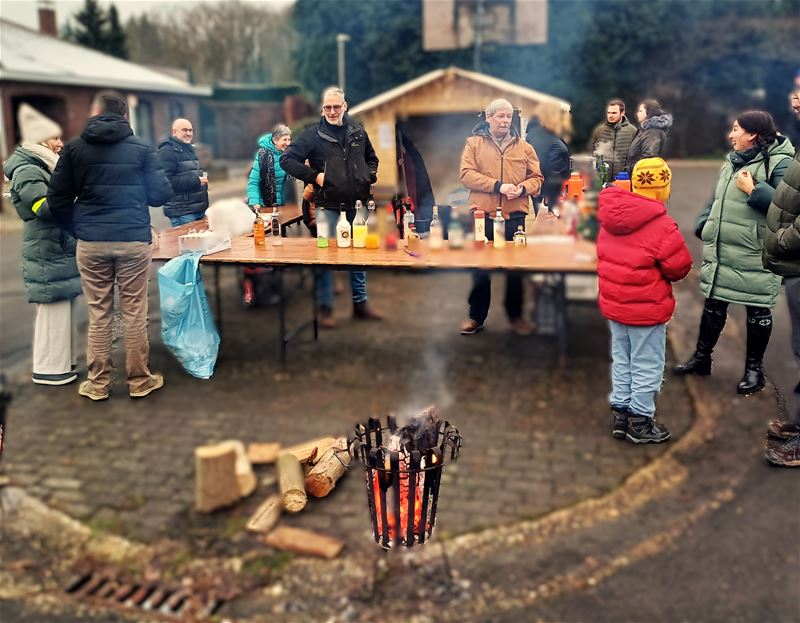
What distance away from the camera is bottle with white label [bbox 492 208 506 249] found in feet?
26.9

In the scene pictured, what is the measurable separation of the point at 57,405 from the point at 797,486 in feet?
382

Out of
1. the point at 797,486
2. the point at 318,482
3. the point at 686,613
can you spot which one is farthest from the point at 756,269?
the point at 797,486

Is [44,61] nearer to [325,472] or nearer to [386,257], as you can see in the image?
[325,472]

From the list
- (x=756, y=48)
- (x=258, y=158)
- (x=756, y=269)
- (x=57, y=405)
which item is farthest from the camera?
(x=57, y=405)

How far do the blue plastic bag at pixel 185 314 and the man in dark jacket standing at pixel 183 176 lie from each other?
2.99 feet

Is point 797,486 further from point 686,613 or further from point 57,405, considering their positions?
point 57,405

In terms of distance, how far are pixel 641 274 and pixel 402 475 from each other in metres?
3.34

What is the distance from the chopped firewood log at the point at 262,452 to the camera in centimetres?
9581

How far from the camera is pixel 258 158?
880 centimetres

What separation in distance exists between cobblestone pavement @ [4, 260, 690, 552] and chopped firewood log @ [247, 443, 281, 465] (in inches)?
54.9

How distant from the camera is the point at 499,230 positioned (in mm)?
8305

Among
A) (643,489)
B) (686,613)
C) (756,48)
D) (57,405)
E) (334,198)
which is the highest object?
(756,48)

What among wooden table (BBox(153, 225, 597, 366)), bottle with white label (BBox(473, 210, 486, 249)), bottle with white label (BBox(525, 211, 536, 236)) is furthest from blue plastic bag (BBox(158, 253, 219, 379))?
bottle with white label (BBox(525, 211, 536, 236))

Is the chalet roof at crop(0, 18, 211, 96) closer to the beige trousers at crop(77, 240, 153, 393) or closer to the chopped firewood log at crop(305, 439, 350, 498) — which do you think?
the beige trousers at crop(77, 240, 153, 393)
